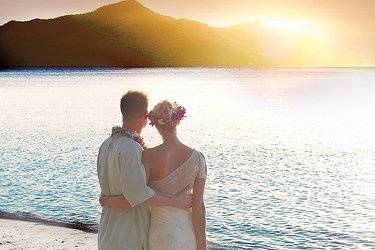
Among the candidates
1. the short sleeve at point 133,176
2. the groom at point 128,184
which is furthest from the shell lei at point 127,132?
the short sleeve at point 133,176

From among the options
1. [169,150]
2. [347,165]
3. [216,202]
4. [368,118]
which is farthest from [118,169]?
[368,118]

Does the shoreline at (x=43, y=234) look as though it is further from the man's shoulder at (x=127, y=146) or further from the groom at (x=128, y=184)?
the man's shoulder at (x=127, y=146)

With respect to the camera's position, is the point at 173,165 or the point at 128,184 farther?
the point at 173,165

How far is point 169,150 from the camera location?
6.88m

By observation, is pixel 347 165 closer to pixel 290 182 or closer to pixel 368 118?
pixel 290 182

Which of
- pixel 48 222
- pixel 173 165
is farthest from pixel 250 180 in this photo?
pixel 173 165

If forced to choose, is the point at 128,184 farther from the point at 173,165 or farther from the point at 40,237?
the point at 40,237

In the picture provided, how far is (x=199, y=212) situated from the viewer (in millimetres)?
7039

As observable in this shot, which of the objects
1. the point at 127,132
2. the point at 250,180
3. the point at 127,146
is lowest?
the point at 250,180

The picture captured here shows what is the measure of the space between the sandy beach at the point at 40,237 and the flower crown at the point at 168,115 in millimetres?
9040

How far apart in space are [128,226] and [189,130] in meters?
50.2

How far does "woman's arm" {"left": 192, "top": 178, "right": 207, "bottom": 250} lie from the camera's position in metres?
6.97

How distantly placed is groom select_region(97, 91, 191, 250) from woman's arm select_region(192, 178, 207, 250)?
→ 0.08 metres

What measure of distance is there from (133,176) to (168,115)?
671mm
